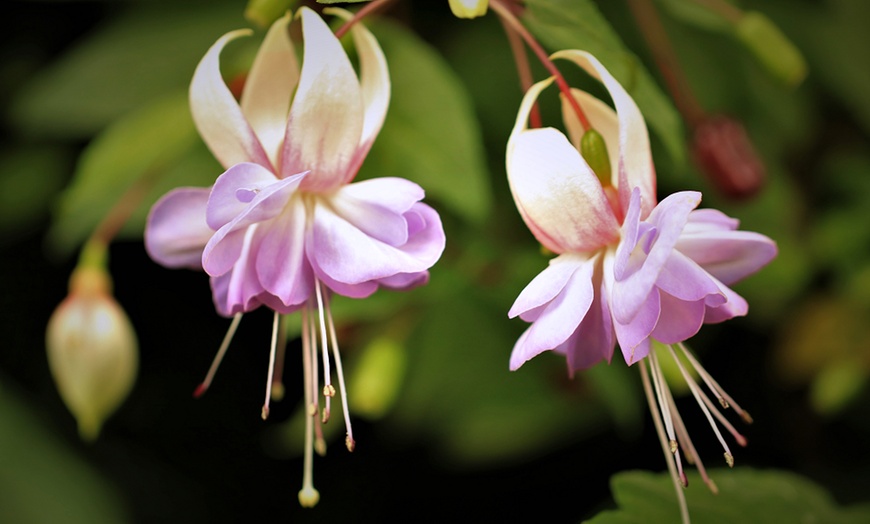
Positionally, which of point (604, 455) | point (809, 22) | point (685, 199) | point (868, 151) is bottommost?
point (604, 455)

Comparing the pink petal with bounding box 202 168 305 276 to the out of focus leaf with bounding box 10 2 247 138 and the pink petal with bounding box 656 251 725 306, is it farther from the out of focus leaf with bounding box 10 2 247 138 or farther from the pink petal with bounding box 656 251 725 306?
the out of focus leaf with bounding box 10 2 247 138

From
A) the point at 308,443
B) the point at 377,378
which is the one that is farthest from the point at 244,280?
the point at 377,378

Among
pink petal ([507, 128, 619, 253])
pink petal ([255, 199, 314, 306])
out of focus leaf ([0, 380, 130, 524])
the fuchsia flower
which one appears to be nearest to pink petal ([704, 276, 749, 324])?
the fuchsia flower

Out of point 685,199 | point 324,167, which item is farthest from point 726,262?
point 324,167

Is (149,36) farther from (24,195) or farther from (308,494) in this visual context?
(308,494)

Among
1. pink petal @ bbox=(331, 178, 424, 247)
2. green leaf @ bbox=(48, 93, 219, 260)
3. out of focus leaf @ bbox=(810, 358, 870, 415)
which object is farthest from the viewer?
out of focus leaf @ bbox=(810, 358, 870, 415)

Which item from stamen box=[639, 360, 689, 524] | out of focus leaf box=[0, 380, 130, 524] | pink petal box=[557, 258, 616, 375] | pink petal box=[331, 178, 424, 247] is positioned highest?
pink petal box=[331, 178, 424, 247]

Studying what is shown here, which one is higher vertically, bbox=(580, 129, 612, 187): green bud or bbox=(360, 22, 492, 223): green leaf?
bbox=(360, 22, 492, 223): green leaf
